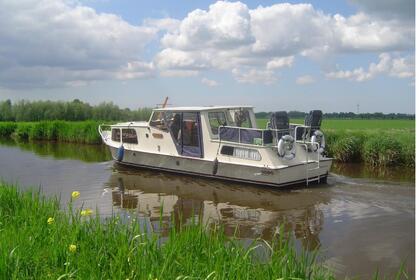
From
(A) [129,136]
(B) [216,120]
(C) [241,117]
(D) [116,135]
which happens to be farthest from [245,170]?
(D) [116,135]

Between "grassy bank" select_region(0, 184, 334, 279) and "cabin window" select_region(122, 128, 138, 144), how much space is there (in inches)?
432

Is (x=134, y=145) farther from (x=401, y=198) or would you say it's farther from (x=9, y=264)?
(x=9, y=264)

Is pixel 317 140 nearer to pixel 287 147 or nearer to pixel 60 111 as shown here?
pixel 287 147

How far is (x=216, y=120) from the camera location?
1452 centimetres

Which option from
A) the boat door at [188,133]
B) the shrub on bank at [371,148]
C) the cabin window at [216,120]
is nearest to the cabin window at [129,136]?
the boat door at [188,133]

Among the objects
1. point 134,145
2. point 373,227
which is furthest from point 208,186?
point 373,227

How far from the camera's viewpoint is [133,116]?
3650 cm

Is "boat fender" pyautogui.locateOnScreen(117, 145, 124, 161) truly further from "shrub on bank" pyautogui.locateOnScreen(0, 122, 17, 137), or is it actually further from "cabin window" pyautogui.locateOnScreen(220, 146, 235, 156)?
"shrub on bank" pyautogui.locateOnScreen(0, 122, 17, 137)

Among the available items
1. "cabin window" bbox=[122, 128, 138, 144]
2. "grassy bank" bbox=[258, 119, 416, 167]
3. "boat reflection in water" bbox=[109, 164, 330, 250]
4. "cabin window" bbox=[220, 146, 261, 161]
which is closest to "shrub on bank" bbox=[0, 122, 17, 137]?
"cabin window" bbox=[122, 128, 138, 144]

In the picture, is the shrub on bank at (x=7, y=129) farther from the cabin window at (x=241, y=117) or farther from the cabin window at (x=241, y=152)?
the cabin window at (x=241, y=152)

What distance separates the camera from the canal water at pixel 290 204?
→ 24.0 ft

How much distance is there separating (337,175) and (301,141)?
88.7 inches

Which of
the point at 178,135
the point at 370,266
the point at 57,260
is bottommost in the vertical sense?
the point at 370,266

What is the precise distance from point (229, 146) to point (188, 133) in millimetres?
1585
